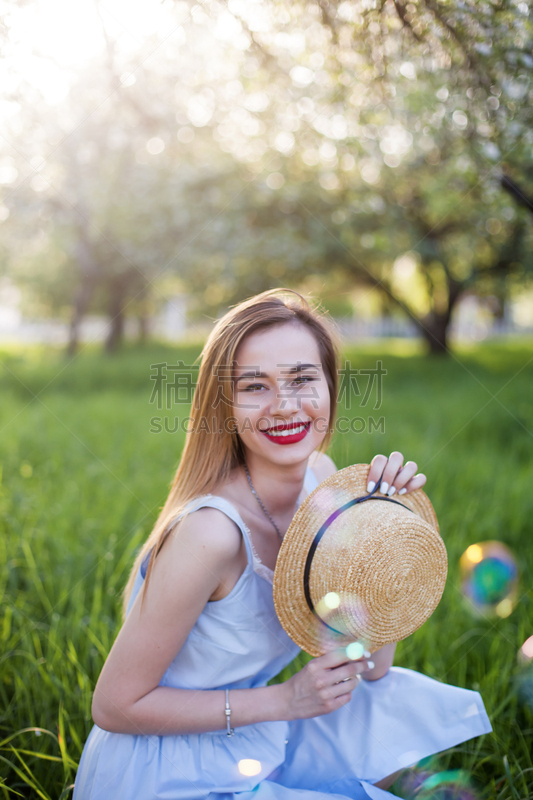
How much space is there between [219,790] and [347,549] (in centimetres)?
79

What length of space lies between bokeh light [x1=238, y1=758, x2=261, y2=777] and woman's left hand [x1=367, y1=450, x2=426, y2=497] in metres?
0.87

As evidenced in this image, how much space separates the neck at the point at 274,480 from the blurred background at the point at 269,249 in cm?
57

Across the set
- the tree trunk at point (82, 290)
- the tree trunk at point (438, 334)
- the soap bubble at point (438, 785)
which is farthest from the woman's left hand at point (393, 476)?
the tree trunk at point (438, 334)

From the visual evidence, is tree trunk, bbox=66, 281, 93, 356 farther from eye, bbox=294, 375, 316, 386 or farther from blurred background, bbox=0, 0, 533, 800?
eye, bbox=294, 375, 316, 386

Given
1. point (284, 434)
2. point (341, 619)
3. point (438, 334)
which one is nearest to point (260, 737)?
point (341, 619)

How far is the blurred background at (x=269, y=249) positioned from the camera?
2291 mm

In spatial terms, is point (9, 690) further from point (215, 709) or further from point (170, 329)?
point (170, 329)

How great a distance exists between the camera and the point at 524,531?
3939 millimetres

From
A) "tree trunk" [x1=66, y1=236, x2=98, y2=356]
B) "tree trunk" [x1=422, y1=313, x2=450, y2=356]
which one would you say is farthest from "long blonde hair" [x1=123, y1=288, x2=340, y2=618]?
"tree trunk" [x1=422, y1=313, x2=450, y2=356]

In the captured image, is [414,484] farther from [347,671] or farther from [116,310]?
[116,310]

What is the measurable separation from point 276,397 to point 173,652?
0.78m

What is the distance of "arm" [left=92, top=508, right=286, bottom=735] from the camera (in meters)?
1.45

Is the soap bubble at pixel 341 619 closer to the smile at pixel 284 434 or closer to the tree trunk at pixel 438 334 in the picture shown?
the smile at pixel 284 434

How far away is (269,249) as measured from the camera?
10.6m
